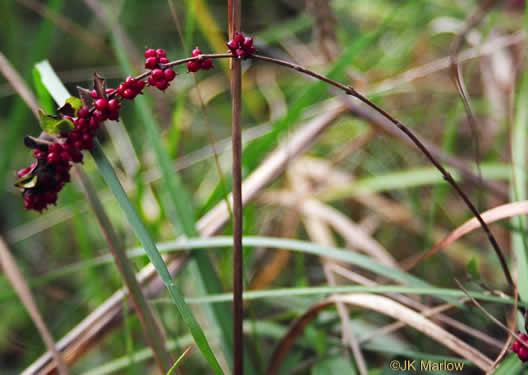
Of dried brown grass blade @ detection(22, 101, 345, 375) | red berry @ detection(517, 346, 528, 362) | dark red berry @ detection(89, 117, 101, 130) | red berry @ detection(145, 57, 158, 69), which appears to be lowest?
red berry @ detection(517, 346, 528, 362)

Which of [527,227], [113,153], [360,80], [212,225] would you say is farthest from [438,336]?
[113,153]

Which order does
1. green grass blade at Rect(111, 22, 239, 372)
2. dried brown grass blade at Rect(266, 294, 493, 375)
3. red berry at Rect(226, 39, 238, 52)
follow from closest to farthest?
red berry at Rect(226, 39, 238, 52) → dried brown grass blade at Rect(266, 294, 493, 375) → green grass blade at Rect(111, 22, 239, 372)

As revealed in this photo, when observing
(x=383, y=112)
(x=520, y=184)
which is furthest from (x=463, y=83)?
(x=383, y=112)

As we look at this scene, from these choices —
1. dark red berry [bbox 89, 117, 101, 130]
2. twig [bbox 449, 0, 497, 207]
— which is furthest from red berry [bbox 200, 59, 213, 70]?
twig [bbox 449, 0, 497, 207]

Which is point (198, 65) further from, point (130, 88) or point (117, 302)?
point (117, 302)

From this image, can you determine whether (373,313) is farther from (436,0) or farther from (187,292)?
(436,0)

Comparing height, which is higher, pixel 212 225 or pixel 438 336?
pixel 212 225

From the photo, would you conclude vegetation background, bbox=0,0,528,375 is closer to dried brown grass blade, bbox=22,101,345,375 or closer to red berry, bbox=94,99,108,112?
dried brown grass blade, bbox=22,101,345,375
